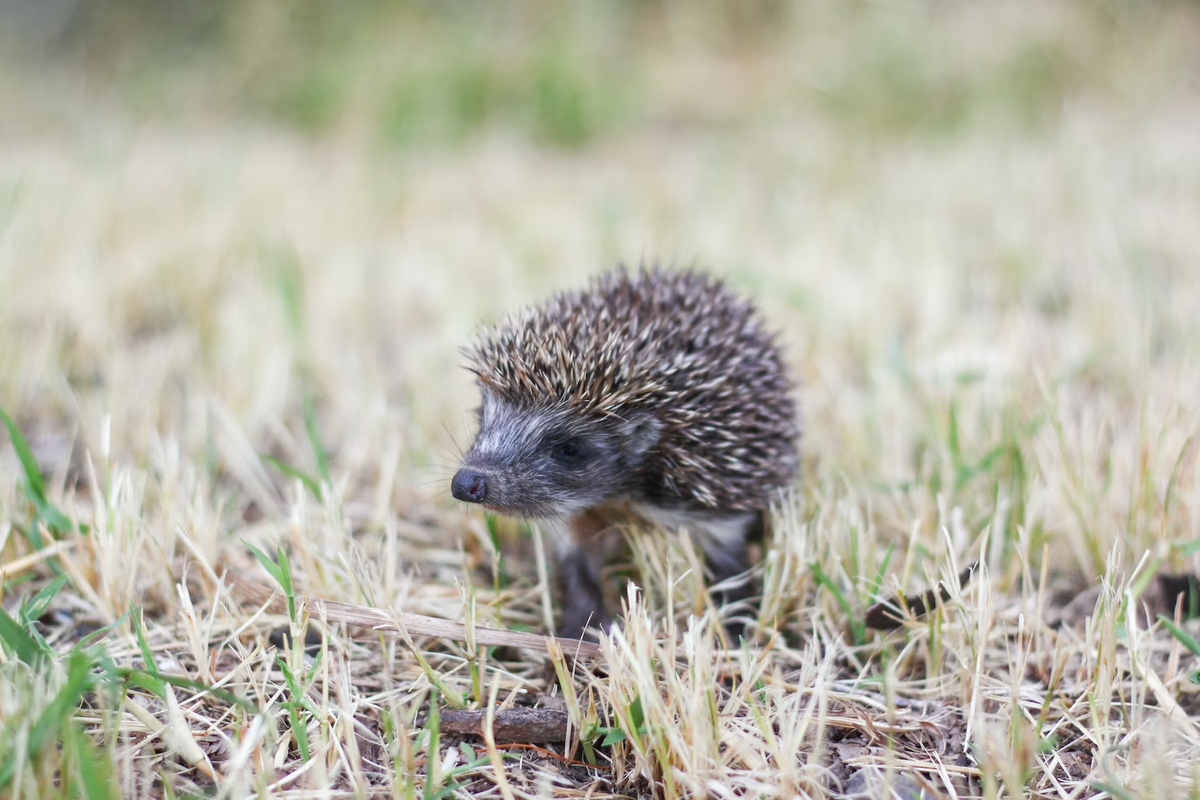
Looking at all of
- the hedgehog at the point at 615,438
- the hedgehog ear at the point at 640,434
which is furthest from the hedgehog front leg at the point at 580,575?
the hedgehog ear at the point at 640,434

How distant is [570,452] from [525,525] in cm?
52

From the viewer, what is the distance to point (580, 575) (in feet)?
10.2

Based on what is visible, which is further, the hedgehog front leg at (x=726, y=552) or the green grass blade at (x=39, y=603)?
the hedgehog front leg at (x=726, y=552)

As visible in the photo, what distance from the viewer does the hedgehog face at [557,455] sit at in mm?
3025

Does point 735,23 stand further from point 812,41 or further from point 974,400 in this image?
point 974,400

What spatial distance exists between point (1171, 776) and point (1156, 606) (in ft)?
3.38

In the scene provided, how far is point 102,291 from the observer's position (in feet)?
16.5

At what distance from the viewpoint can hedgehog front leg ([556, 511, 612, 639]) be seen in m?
3.03

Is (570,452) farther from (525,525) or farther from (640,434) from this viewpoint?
(525,525)

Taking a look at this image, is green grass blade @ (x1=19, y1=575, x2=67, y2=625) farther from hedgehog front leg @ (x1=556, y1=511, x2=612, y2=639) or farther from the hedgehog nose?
hedgehog front leg @ (x1=556, y1=511, x2=612, y2=639)

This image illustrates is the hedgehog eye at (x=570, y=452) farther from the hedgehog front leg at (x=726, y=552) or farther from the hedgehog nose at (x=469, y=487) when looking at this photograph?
the hedgehog front leg at (x=726, y=552)

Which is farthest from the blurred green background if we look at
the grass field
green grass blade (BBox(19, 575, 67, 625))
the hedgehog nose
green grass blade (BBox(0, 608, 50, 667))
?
green grass blade (BBox(0, 608, 50, 667))

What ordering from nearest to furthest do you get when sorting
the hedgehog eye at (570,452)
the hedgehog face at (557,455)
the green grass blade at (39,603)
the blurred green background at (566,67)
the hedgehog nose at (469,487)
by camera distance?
1. the green grass blade at (39,603)
2. the hedgehog nose at (469,487)
3. the hedgehog face at (557,455)
4. the hedgehog eye at (570,452)
5. the blurred green background at (566,67)

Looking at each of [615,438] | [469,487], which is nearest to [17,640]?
[469,487]
